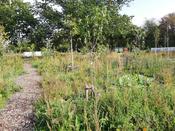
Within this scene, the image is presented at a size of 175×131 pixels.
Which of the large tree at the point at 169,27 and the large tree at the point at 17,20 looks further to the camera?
the large tree at the point at 169,27

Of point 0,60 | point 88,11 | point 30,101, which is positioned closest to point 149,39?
point 88,11

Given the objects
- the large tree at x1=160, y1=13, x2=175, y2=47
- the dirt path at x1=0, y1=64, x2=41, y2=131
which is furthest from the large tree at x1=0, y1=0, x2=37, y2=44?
the dirt path at x1=0, y1=64, x2=41, y2=131

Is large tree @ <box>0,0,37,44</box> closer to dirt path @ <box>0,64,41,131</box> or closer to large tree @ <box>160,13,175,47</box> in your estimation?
large tree @ <box>160,13,175,47</box>

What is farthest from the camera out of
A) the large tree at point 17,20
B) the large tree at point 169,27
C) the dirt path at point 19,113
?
the large tree at point 169,27

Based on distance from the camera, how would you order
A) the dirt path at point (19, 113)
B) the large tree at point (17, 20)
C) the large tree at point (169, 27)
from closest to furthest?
the dirt path at point (19, 113) < the large tree at point (17, 20) < the large tree at point (169, 27)

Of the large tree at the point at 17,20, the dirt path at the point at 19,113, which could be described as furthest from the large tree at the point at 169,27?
the dirt path at the point at 19,113

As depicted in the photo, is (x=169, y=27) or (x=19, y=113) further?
(x=169, y=27)

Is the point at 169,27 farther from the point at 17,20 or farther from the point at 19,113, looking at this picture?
the point at 19,113

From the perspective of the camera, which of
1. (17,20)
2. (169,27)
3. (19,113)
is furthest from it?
(169,27)

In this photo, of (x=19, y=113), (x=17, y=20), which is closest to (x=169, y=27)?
(x=17, y=20)

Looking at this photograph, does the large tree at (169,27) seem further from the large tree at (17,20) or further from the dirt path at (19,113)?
the dirt path at (19,113)

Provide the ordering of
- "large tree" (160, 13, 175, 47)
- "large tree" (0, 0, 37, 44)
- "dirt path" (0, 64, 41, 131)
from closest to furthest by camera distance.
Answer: "dirt path" (0, 64, 41, 131) → "large tree" (0, 0, 37, 44) → "large tree" (160, 13, 175, 47)

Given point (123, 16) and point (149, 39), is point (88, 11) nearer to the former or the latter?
point (123, 16)

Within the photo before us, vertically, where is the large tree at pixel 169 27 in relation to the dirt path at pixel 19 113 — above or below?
above
